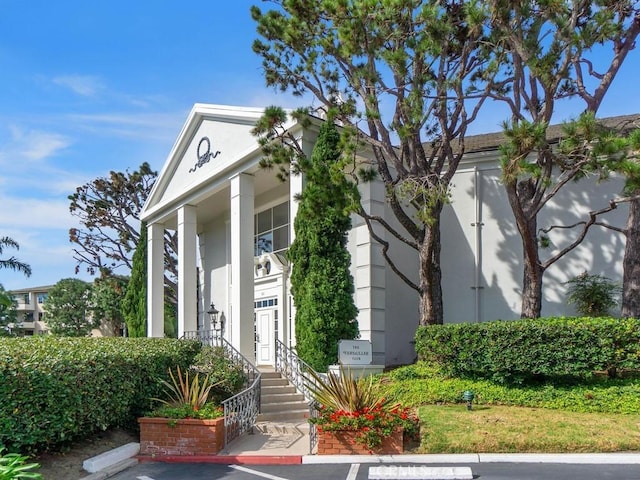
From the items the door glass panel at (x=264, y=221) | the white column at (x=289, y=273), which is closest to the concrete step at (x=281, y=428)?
the white column at (x=289, y=273)

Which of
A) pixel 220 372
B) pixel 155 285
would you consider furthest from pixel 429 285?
pixel 155 285

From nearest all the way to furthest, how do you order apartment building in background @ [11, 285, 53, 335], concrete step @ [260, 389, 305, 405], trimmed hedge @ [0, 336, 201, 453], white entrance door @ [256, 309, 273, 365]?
trimmed hedge @ [0, 336, 201, 453], concrete step @ [260, 389, 305, 405], white entrance door @ [256, 309, 273, 365], apartment building in background @ [11, 285, 53, 335]

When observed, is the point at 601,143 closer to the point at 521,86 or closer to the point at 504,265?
the point at 521,86

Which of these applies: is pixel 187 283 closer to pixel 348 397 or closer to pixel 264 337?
pixel 264 337

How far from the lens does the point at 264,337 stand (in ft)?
59.9

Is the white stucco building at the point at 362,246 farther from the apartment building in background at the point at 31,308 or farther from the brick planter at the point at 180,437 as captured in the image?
the apartment building in background at the point at 31,308

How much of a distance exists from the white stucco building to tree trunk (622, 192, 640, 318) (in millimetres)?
2266

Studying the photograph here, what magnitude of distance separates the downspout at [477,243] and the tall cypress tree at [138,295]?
12.6 metres

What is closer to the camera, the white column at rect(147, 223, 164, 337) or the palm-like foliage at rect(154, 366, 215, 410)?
the palm-like foliage at rect(154, 366, 215, 410)

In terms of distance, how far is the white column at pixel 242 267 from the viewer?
46.8 feet

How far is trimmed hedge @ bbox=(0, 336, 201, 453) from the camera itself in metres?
7.48

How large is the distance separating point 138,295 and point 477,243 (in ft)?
43.8

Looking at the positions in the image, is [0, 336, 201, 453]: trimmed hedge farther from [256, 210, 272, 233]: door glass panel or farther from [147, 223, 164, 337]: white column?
[147, 223, 164, 337]: white column

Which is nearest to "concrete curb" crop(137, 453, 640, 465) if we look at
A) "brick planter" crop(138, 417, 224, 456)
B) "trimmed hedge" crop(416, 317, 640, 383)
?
"brick planter" crop(138, 417, 224, 456)
